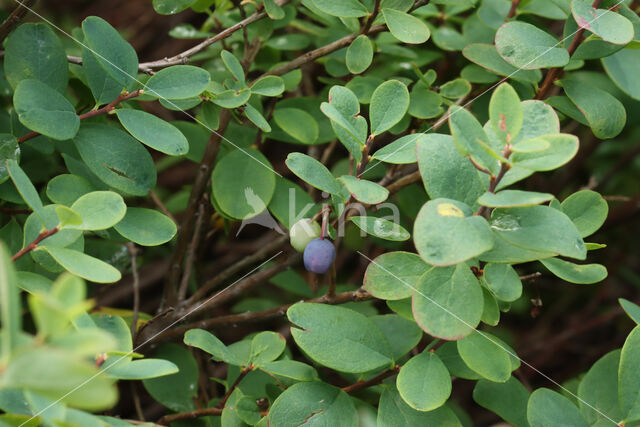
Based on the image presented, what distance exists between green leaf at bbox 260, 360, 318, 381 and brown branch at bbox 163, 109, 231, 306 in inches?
12.7

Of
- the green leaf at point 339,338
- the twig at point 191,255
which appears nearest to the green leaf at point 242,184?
the twig at point 191,255

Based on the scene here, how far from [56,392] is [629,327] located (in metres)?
1.49

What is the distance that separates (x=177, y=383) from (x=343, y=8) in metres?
0.61

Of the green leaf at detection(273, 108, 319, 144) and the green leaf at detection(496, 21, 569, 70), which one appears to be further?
the green leaf at detection(273, 108, 319, 144)

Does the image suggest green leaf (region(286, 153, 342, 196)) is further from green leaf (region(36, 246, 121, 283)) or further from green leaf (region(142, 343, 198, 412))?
green leaf (region(142, 343, 198, 412))

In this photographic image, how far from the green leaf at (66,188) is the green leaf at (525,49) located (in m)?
0.54

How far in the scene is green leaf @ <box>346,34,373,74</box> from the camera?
0.83 m

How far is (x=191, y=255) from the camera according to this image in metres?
1.04

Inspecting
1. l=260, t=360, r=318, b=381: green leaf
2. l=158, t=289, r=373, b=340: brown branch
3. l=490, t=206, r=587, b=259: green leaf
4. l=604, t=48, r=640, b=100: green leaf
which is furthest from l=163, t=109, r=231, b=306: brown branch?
l=604, t=48, r=640, b=100: green leaf

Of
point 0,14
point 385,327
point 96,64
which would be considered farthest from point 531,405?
point 0,14

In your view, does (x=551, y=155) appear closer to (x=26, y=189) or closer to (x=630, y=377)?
(x=630, y=377)

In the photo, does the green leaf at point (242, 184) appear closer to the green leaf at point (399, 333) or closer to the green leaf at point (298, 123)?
the green leaf at point (298, 123)

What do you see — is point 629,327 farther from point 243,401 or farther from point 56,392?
point 56,392

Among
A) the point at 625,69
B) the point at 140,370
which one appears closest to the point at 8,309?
the point at 140,370
